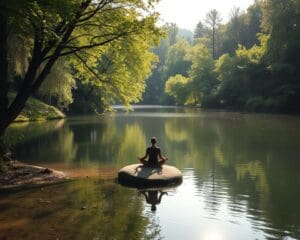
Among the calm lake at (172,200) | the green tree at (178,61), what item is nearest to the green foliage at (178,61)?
the green tree at (178,61)

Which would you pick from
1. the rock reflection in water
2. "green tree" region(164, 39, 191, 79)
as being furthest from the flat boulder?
"green tree" region(164, 39, 191, 79)

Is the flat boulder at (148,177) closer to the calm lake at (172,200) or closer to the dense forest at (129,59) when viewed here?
the calm lake at (172,200)

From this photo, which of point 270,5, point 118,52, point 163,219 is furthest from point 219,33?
point 163,219

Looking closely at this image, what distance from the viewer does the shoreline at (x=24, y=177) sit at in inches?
609

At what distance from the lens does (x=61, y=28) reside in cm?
1689

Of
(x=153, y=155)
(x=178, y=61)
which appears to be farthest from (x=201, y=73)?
(x=153, y=155)

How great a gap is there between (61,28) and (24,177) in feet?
19.2

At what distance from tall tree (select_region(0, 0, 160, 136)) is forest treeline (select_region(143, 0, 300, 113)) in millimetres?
26441

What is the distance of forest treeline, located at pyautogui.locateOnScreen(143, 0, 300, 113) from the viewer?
6400 centimetres

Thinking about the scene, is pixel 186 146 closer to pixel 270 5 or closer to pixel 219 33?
pixel 270 5

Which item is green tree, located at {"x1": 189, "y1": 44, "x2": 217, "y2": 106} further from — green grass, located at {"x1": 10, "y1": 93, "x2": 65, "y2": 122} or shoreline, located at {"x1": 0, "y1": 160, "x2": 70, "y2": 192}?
shoreline, located at {"x1": 0, "y1": 160, "x2": 70, "y2": 192}

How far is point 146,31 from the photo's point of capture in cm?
1777

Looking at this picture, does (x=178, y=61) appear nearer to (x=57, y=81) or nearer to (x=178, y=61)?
(x=178, y=61)

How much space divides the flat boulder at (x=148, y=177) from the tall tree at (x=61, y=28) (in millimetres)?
4807
